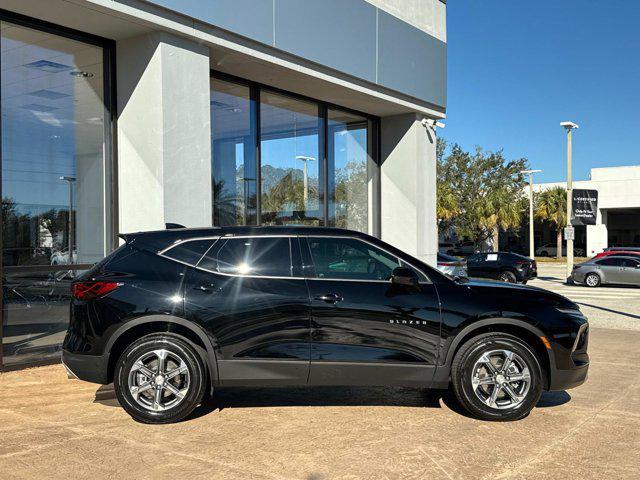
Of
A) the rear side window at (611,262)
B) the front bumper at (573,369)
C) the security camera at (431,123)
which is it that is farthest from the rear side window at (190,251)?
the rear side window at (611,262)

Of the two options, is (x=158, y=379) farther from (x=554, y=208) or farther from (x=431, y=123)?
(x=554, y=208)

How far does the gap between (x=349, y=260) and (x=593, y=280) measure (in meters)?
21.0

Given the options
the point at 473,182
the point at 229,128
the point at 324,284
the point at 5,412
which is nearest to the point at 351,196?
the point at 229,128

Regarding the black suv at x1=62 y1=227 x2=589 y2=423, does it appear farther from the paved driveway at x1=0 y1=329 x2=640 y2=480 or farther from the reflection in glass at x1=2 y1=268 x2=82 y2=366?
the reflection in glass at x1=2 y1=268 x2=82 y2=366

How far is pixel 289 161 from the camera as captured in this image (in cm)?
1165

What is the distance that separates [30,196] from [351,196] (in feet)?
23.5

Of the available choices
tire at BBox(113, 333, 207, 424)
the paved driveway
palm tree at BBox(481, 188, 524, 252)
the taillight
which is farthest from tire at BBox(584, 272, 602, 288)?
palm tree at BBox(481, 188, 524, 252)

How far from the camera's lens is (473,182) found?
172 ft

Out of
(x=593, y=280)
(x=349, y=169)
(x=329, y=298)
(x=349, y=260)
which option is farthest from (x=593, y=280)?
(x=329, y=298)

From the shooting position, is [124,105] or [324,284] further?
[124,105]

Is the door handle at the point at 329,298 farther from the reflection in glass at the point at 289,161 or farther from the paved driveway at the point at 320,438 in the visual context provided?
the reflection in glass at the point at 289,161

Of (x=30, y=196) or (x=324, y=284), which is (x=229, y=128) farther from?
(x=324, y=284)

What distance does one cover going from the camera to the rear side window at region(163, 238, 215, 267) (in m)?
5.39

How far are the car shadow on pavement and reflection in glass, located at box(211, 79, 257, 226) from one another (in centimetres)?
426
